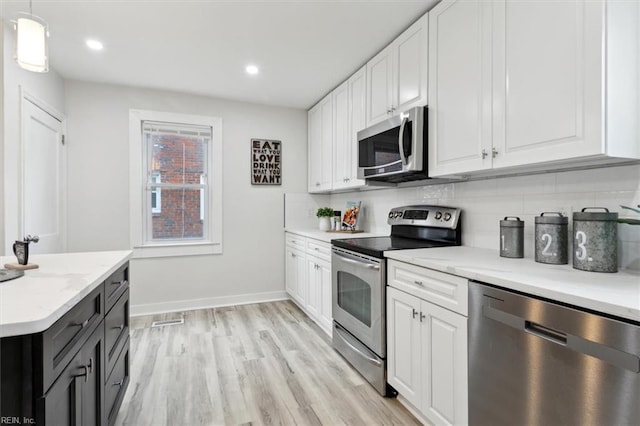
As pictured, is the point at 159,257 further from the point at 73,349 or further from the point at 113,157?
the point at 73,349

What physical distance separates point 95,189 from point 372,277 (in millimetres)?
3064

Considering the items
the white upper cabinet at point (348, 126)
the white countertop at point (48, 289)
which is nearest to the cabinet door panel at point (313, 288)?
the white upper cabinet at point (348, 126)

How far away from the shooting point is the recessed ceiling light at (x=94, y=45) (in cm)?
249

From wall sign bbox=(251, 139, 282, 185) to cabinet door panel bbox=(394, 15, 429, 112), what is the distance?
2.05m

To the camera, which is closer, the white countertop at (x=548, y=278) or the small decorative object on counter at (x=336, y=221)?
the white countertop at (x=548, y=278)

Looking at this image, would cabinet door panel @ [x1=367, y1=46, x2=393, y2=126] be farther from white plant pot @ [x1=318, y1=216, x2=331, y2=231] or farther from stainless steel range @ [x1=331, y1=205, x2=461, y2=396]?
white plant pot @ [x1=318, y1=216, x2=331, y2=231]

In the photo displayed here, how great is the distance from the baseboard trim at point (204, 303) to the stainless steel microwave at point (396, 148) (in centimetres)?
213

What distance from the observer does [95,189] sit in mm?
3307

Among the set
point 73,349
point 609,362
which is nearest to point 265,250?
point 73,349

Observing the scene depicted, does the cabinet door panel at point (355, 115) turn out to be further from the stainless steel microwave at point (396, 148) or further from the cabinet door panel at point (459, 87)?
the cabinet door panel at point (459, 87)

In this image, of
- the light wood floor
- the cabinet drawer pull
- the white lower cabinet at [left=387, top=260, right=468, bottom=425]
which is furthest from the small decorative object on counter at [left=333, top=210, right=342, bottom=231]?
the cabinet drawer pull

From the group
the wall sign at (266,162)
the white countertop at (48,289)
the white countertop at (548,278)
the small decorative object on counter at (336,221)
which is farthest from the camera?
the wall sign at (266,162)

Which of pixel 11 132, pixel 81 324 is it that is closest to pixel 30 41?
pixel 11 132

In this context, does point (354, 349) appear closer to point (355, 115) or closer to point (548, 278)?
point (548, 278)
